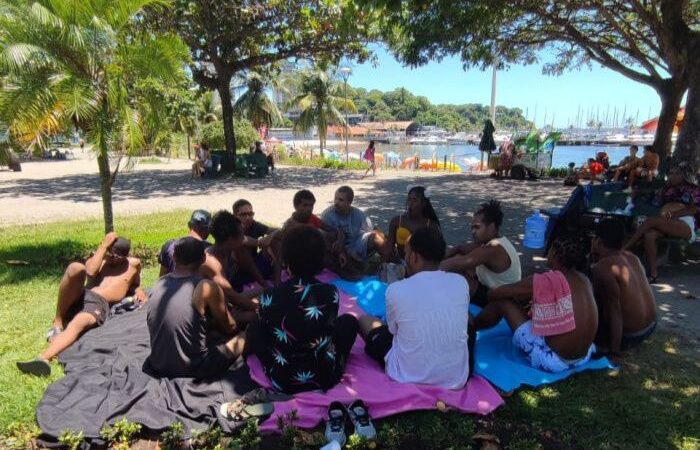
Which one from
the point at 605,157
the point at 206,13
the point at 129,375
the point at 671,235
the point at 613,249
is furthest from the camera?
the point at 605,157

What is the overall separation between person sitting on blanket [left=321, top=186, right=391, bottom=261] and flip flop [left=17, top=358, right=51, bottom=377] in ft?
10.7

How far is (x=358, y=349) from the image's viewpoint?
4055 mm

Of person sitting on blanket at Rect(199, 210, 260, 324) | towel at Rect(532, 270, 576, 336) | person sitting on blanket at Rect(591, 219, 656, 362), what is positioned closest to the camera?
towel at Rect(532, 270, 576, 336)

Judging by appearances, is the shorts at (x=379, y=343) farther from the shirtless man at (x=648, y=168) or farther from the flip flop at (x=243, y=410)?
the shirtless man at (x=648, y=168)

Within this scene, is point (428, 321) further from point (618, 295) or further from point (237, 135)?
point (237, 135)

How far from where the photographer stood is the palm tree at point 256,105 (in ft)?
114

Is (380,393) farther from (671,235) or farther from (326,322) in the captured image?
(671,235)

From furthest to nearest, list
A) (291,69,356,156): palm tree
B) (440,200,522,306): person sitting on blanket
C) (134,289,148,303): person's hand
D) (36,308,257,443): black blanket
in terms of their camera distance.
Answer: (291,69,356,156): palm tree → (134,289,148,303): person's hand → (440,200,522,306): person sitting on blanket → (36,308,257,443): black blanket

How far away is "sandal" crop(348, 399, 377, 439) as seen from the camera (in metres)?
2.94

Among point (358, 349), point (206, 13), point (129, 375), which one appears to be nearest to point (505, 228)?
point (358, 349)

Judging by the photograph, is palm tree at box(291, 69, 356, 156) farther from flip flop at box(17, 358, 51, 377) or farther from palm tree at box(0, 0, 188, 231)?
flip flop at box(17, 358, 51, 377)

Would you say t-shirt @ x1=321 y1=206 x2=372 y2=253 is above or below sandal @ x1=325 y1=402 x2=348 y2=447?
above

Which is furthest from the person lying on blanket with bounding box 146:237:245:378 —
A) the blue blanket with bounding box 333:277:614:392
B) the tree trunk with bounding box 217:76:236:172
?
the tree trunk with bounding box 217:76:236:172

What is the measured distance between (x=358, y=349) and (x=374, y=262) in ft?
9.52
